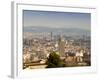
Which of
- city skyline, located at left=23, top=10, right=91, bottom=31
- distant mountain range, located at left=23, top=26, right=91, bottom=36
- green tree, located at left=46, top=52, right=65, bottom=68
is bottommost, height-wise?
green tree, located at left=46, top=52, right=65, bottom=68

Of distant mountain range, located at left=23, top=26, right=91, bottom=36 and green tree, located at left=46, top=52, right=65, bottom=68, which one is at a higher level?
distant mountain range, located at left=23, top=26, right=91, bottom=36

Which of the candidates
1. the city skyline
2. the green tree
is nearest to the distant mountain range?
the city skyline

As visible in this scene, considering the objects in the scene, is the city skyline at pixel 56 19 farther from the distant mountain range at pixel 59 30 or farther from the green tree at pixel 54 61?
the green tree at pixel 54 61

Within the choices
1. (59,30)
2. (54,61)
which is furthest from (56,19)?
(54,61)

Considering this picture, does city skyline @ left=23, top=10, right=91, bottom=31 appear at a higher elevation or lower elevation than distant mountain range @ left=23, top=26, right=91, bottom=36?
higher

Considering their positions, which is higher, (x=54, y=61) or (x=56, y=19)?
(x=56, y=19)

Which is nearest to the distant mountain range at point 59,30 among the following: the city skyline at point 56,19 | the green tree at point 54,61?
the city skyline at point 56,19

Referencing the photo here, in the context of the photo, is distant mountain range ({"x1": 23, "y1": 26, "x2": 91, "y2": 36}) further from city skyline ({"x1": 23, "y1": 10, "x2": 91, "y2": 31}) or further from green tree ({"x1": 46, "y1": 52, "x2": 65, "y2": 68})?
green tree ({"x1": 46, "y1": 52, "x2": 65, "y2": 68})

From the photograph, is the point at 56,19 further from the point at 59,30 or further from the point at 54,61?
the point at 54,61
